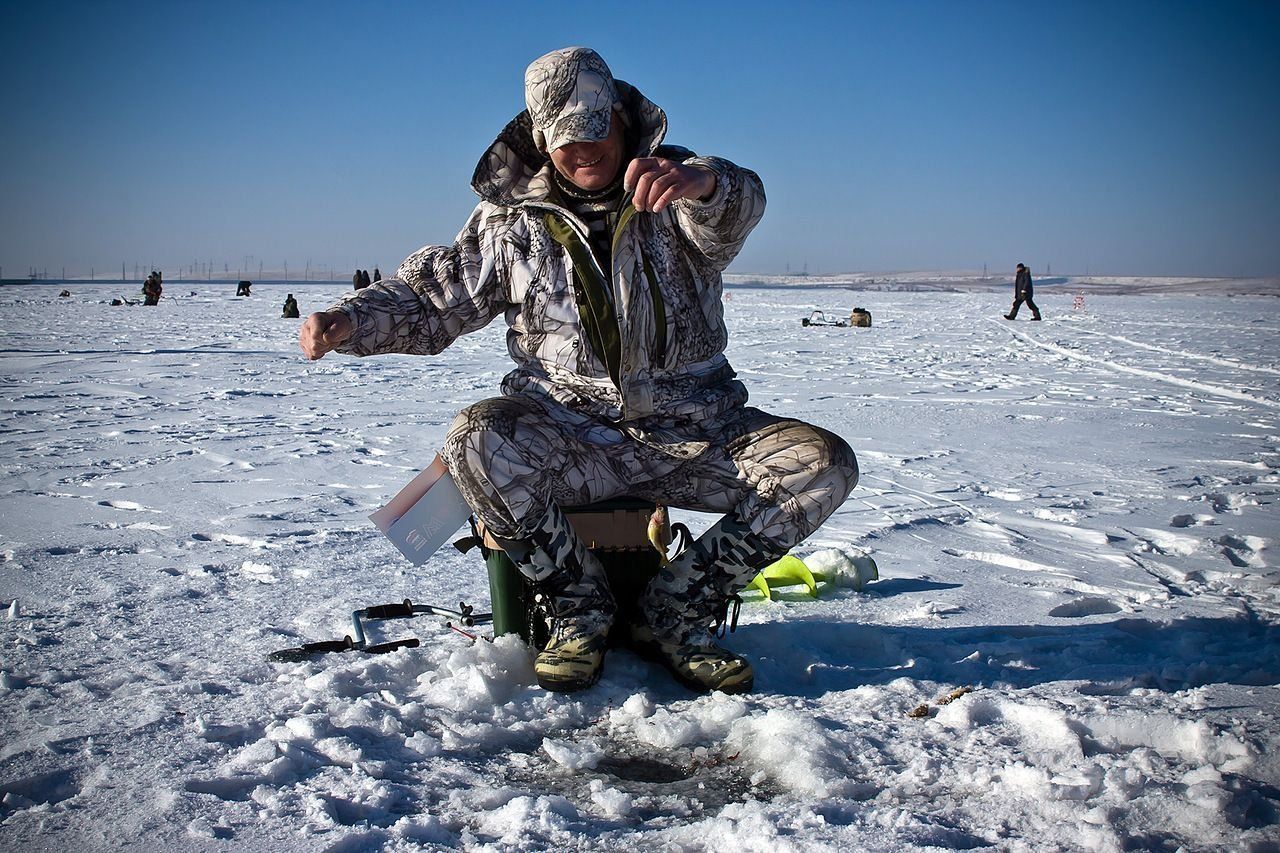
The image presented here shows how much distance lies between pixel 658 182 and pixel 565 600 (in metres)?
1.06

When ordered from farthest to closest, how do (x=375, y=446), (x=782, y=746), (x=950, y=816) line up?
(x=375, y=446) < (x=782, y=746) < (x=950, y=816)

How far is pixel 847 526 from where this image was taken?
4.15 meters

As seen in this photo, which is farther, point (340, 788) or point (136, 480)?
point (136, 480)

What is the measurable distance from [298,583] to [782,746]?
182 cm

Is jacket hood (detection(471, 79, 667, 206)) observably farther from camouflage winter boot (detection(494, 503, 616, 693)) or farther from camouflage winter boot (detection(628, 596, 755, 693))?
camouflage winter boot (detection(628, 596, 755, 693))

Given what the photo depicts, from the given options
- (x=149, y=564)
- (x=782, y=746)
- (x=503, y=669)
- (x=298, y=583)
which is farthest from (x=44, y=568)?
(x=782, y=746)

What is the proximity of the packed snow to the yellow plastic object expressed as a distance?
0.22 ft

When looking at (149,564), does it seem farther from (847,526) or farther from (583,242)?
(847,526)

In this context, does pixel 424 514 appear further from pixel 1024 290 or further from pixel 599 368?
pixel 1024 290

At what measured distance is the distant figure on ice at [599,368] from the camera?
2.41 m

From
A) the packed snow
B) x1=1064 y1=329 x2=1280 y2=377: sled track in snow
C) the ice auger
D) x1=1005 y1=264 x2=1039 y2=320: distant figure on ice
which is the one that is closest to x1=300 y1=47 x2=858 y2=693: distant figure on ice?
the packed snow

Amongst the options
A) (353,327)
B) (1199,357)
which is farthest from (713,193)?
(1199,357)

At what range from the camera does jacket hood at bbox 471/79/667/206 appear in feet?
8.46

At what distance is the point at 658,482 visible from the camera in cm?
263
